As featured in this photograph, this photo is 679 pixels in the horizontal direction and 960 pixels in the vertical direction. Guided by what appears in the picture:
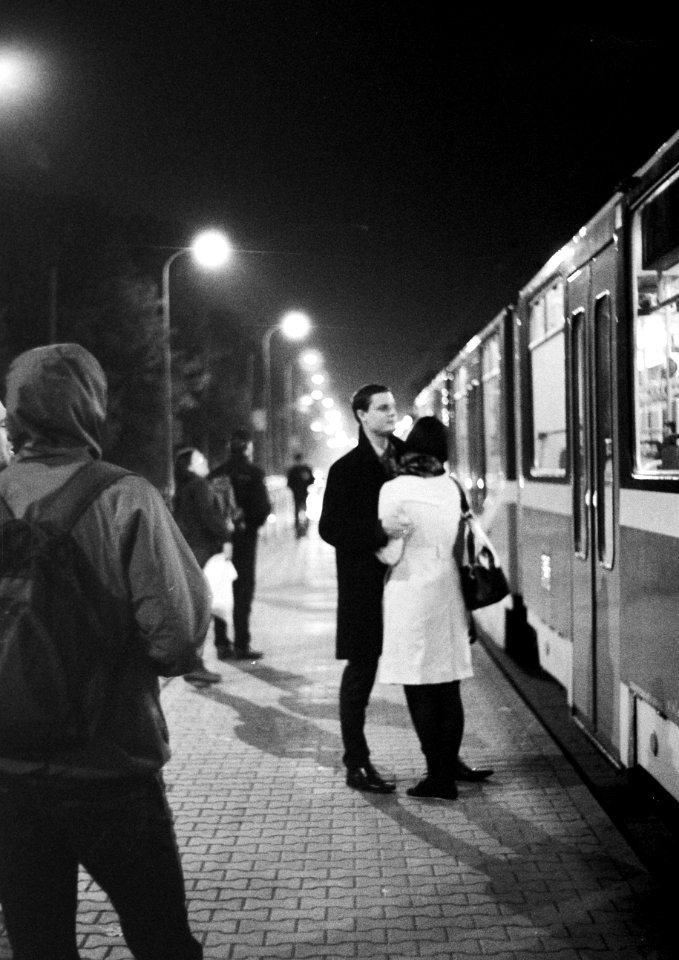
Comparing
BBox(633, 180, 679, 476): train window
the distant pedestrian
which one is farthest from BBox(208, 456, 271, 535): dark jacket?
the distant pedestrian

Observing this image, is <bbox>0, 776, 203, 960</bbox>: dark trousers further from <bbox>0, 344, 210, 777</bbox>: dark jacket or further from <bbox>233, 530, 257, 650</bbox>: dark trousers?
<bbox>233, 530, 257, 650</bbox>: dark trousers

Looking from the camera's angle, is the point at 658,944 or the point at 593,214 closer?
the point at 658,944

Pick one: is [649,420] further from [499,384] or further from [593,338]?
[499,384]

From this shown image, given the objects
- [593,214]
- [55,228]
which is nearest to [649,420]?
[593,214]

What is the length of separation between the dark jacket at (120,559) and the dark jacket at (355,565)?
11.7 ft

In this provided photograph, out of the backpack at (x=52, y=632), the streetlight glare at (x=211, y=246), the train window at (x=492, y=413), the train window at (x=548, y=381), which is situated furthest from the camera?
the streetlight glare at (x=211, y=246)

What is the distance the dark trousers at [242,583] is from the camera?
11.6 m

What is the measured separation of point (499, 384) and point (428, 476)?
5.69 metres

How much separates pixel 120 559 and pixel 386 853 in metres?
3.10

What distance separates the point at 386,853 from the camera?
5.64 metres

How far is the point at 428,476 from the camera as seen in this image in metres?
6.45

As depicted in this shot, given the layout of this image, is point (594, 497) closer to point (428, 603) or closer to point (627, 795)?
point (428, 603)

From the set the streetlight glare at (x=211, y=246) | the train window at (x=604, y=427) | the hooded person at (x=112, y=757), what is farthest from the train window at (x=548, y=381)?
the streetlight glare at (x=211, y=246)

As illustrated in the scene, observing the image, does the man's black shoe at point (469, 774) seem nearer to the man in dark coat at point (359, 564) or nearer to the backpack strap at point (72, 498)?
the man in dark coat at point (359, 564)
